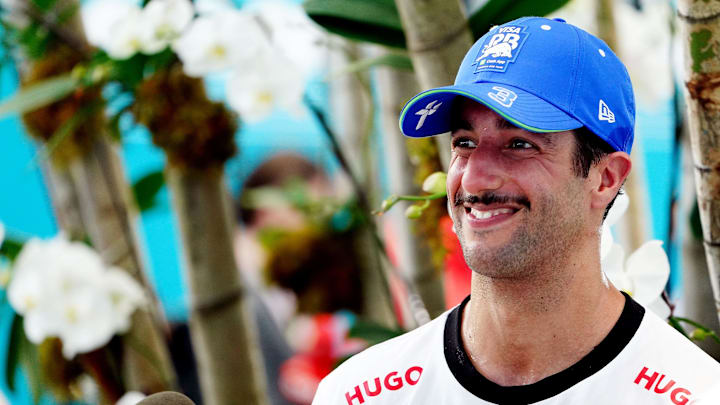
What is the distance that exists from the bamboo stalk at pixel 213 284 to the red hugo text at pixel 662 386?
0.50 meters

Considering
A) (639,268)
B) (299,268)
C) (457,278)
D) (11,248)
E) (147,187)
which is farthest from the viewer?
(299,268)

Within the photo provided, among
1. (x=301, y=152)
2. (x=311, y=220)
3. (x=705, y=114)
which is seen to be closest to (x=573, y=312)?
(x=705, y=114)

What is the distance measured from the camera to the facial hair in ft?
1.50

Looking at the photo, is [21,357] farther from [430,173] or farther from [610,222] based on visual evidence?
[610,222]

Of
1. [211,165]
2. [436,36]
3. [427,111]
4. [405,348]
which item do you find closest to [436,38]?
[436,36]

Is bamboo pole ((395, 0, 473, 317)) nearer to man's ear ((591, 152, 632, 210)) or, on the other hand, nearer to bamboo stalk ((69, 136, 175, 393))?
man's ear ((591, 152, 632, 210))

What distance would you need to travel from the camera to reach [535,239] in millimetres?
460

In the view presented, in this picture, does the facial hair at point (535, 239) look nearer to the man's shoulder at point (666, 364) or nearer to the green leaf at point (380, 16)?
the man's shoulder at point (666, 364)

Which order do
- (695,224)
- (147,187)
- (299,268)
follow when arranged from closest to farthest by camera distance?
(695,224) → (147,187) → (299,268)

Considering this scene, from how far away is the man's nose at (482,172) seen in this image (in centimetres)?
47

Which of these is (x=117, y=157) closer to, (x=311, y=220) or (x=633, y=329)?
(x=311, y=220)

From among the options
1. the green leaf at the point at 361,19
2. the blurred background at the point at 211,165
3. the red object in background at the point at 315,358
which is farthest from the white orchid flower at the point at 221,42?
the red object in background at the point at 315,358

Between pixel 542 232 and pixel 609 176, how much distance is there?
0.21ft

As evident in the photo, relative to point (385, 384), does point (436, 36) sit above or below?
above
